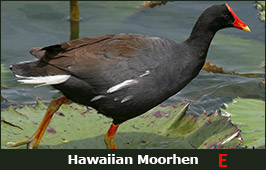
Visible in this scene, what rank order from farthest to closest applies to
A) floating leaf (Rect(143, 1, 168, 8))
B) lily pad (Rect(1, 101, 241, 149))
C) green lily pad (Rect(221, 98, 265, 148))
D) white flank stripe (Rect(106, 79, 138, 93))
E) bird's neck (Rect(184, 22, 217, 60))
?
1. floating leaf (Rect(143, 1, 168, 8))
2. green lily pad (Rect(221, 98, 265, 148))
3. lily pad (Rect(1, 101, 241, 149))
4. bird's neck (Rect(184, 22, 217, 60))
5. white flank stripe (Rect(106, 79, 138, 93))

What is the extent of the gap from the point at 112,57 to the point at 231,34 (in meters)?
2.73

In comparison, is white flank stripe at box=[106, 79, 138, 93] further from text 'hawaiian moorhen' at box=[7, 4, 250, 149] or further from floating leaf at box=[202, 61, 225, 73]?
floating leaf at box=[202, 61, 225, 73]

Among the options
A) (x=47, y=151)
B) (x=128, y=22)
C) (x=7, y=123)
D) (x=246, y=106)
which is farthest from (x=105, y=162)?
(x=128, y=22)

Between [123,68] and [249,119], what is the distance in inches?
44.7

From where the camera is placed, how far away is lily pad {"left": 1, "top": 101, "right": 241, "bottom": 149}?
2834mm

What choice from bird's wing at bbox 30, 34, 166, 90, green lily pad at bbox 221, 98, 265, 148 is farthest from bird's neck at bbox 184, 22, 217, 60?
green lily pad at bbox 221, 98, 265, 148

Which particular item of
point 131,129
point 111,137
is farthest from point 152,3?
point 111,137

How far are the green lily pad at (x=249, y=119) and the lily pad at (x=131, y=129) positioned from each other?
0.33m

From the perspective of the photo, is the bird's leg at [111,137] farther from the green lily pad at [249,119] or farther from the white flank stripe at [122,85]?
the green lily pad at [249,119]

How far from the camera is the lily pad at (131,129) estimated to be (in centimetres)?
283

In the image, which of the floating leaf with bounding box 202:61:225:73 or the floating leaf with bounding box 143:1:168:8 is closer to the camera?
the floating leaf with bounding box 202:61:225:73

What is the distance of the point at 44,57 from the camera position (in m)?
2.70

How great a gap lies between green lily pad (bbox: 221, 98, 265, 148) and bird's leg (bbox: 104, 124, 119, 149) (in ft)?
2.78

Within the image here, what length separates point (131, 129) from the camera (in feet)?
9.92
